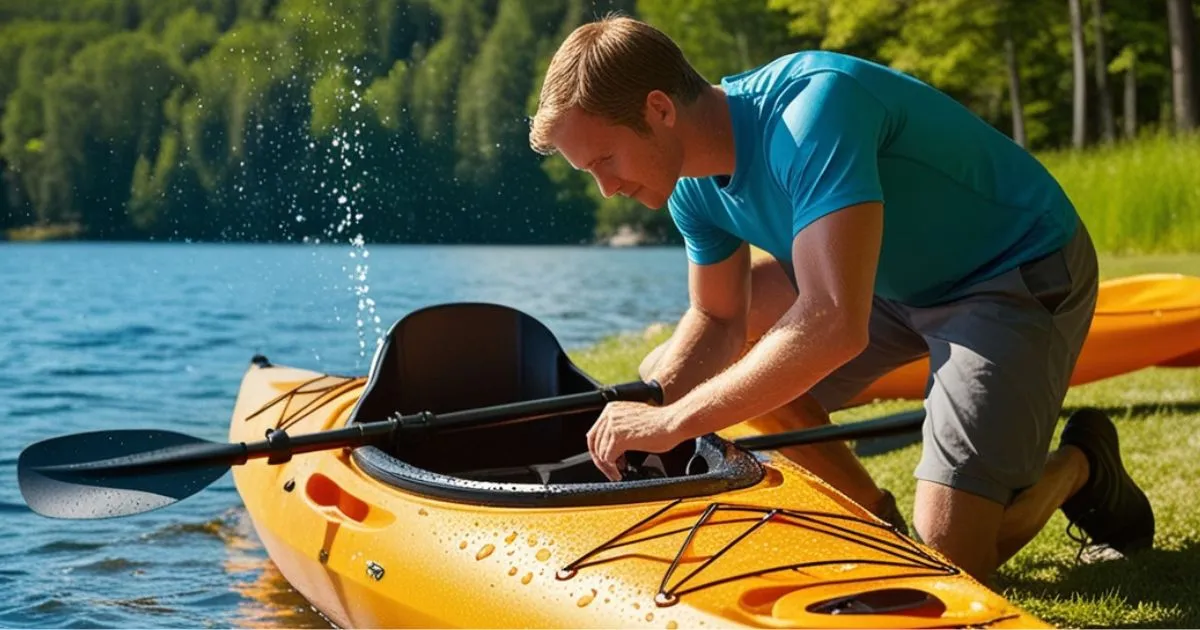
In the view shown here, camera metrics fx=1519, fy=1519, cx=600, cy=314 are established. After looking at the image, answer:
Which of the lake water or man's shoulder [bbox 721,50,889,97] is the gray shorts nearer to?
man's shoulder [bbox 721,50,889,97]

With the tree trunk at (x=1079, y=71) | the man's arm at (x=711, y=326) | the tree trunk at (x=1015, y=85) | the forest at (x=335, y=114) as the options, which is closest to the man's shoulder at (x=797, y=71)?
the man's arm at (x=711, y=326)

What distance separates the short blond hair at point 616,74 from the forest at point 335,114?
83.3 feet

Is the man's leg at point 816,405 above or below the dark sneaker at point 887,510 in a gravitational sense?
above

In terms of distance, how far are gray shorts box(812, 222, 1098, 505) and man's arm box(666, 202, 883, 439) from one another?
18.9 inches

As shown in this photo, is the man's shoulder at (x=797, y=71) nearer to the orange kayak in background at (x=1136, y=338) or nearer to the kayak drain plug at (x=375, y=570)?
the kayak drain plug at (x=375, y=570)

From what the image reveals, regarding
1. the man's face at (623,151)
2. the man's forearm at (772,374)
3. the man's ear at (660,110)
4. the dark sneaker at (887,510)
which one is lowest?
the dark sneaker at (887,510)

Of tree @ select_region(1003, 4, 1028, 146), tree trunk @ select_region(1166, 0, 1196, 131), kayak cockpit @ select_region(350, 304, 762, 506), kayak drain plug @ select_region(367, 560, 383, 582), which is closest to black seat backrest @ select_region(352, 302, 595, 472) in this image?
kayak cockpit @ select_region(350, 304, 762, 506)

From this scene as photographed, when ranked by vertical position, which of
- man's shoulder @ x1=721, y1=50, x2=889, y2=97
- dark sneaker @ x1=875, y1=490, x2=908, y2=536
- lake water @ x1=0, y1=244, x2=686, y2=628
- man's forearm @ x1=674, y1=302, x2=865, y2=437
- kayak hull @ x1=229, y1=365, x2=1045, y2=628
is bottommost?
lake water @ x1=0, y1=244, x2=686, y2=628

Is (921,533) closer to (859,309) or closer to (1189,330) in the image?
(859,309)

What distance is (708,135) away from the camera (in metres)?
3.08

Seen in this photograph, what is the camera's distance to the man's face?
2.96m

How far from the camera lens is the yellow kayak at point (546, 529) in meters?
2.68

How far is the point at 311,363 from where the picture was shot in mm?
13031

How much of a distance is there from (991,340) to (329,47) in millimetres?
30294
